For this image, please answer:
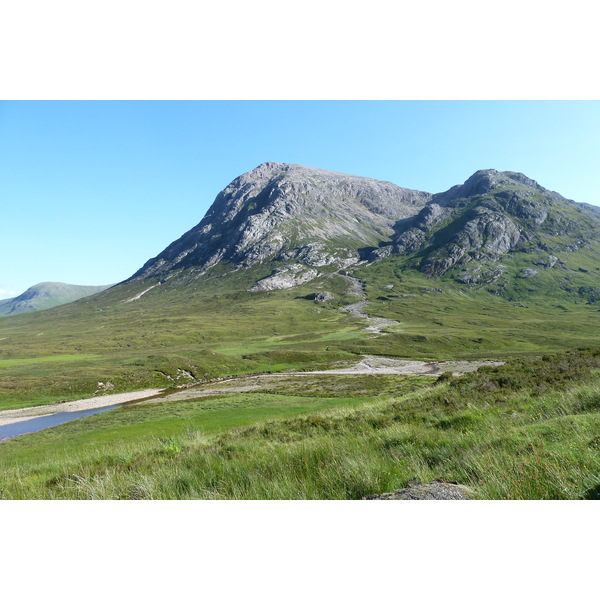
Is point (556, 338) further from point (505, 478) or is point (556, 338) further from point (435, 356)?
point (505, 478)

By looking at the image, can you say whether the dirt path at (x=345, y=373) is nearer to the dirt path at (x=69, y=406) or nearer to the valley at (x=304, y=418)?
the valley at (x=304, y=418)

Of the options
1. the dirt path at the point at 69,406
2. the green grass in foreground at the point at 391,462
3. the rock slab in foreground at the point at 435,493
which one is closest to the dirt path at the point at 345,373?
the dirt path at the point at 69,406

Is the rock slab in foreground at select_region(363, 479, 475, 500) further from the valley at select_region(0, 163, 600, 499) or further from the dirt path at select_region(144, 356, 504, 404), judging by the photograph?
the dirt path at select_region(144, 356, 504, 404)

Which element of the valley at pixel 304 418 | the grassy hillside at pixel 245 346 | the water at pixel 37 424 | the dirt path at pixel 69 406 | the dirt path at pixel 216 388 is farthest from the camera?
the grassy hillside at pixel 245 346

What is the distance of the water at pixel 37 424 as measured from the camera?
38.5m

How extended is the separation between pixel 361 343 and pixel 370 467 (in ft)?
355

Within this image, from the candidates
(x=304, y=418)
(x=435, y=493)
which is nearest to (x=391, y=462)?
(x=435, y=493)

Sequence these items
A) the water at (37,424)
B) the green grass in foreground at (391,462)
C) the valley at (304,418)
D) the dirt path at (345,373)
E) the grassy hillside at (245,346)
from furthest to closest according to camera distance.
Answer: the grassy hillside at (245,346), the dirt path at (345,373), the water at (37,424), the valley at (304,418), the green grass in foreground at (391,462)

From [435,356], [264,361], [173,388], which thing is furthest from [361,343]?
[173,388]

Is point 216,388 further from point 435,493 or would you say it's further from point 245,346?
point 435,493

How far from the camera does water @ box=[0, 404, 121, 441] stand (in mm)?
38500

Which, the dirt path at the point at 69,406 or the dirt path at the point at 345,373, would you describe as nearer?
the dirt path at the point at 69,406

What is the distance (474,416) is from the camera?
10664 mm

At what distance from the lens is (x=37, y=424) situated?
138ft
